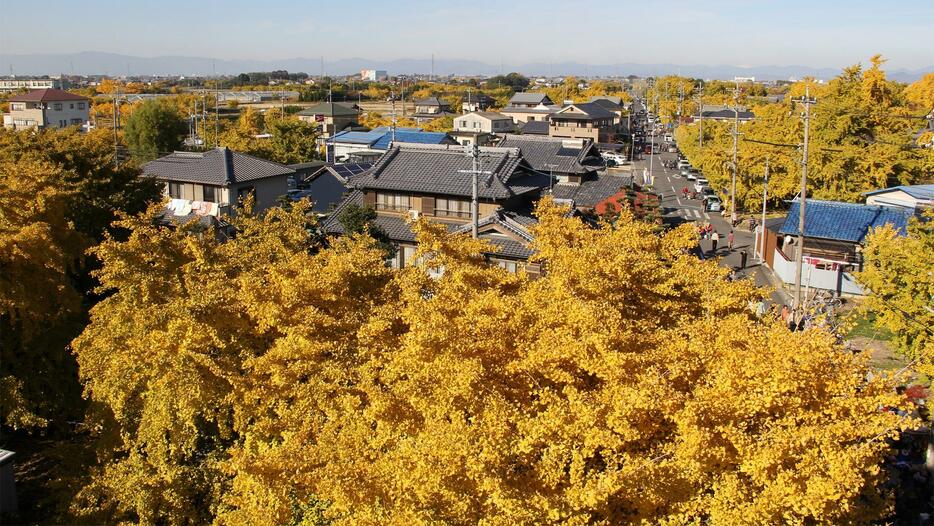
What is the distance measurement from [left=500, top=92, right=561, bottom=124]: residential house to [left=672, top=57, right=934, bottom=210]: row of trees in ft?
123

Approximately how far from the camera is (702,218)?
40.1 meters

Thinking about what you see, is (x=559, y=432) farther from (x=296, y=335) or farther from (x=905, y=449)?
(x=905, y=449)

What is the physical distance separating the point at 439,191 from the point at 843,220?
15503 millimetres

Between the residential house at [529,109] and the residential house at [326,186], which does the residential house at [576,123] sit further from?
the residential house at [326,186]

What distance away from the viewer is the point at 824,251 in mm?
26078

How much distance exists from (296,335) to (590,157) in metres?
39.5

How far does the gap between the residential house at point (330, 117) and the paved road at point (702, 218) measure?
29918 mm

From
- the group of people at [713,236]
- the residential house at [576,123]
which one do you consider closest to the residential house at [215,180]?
the group of people at [713,236]

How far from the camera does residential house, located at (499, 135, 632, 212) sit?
35756 millimetres

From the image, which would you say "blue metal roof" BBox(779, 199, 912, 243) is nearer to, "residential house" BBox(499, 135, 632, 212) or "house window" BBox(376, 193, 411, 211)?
"residential house" BBox(499, 135, 632, 212)

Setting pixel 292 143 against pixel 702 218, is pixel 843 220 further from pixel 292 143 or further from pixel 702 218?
pixel 292 143

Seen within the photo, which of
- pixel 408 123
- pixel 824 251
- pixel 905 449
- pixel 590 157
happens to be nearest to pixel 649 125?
pixel 408 123

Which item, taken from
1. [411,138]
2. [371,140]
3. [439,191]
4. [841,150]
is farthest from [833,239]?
[371,140]

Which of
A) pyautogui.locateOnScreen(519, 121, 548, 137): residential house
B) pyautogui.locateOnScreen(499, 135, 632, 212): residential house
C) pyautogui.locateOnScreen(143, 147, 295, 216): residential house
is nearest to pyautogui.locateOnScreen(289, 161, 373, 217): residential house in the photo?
pyautogui.locateOnScreen(143, 147, 295, 216): residential house
